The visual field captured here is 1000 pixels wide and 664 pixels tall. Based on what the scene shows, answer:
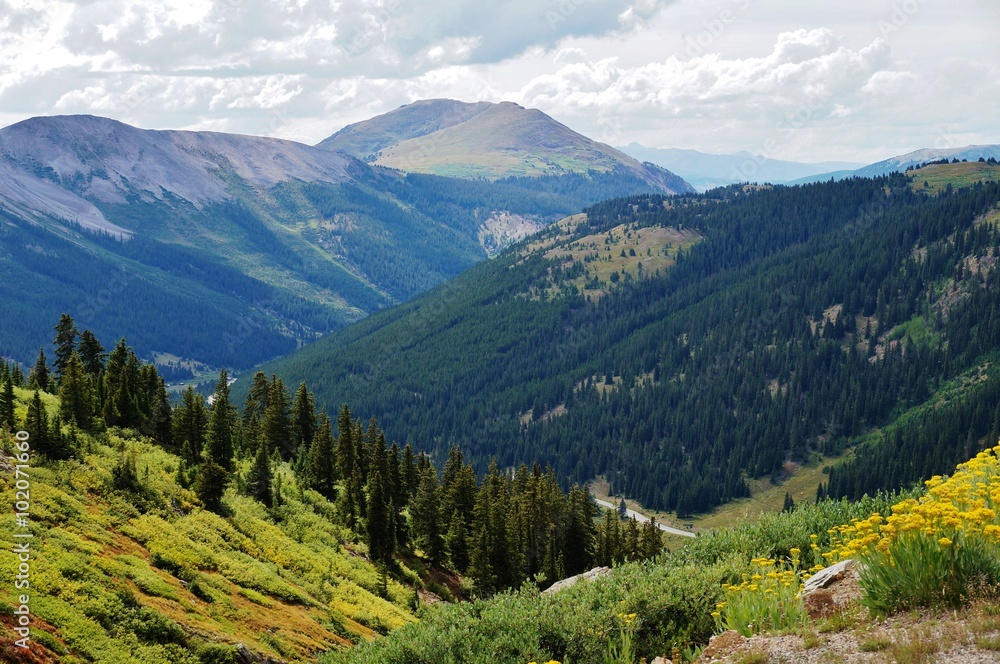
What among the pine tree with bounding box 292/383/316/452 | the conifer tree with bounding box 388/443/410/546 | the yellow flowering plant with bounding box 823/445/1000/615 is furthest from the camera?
the pine tree with bounding box 292/383/316/452

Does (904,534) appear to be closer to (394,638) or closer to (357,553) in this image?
(394,638)

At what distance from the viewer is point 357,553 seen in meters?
66.9

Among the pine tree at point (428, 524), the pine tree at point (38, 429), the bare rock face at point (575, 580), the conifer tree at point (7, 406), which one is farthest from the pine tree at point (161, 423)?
the bare rock face at point (575, 580)

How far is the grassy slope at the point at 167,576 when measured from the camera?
2956cm

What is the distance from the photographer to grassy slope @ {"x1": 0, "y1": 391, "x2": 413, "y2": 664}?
29.6 metres

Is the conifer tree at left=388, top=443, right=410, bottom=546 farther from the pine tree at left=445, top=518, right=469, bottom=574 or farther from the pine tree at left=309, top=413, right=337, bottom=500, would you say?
the pine tree at left=309, top=413, right=337, bottom=500

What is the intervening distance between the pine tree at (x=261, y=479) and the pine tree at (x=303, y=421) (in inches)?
1071

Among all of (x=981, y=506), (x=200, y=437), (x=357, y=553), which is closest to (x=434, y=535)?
(x=357, y=553)

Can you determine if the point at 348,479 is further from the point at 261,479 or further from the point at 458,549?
the point at 261,479

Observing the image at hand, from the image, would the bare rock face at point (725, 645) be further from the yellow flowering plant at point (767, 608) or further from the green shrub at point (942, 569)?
the green shrub at point (942, 569)

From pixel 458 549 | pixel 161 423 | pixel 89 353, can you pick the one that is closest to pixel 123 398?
pixel 161 423

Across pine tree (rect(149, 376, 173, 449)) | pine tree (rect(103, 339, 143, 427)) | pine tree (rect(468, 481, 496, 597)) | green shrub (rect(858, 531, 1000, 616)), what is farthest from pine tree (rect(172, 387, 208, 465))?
green shrub (rect(858, 531, 1000, 616))

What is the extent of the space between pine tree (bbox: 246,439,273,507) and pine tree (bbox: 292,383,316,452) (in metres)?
27.2

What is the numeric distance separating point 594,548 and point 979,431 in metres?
162
